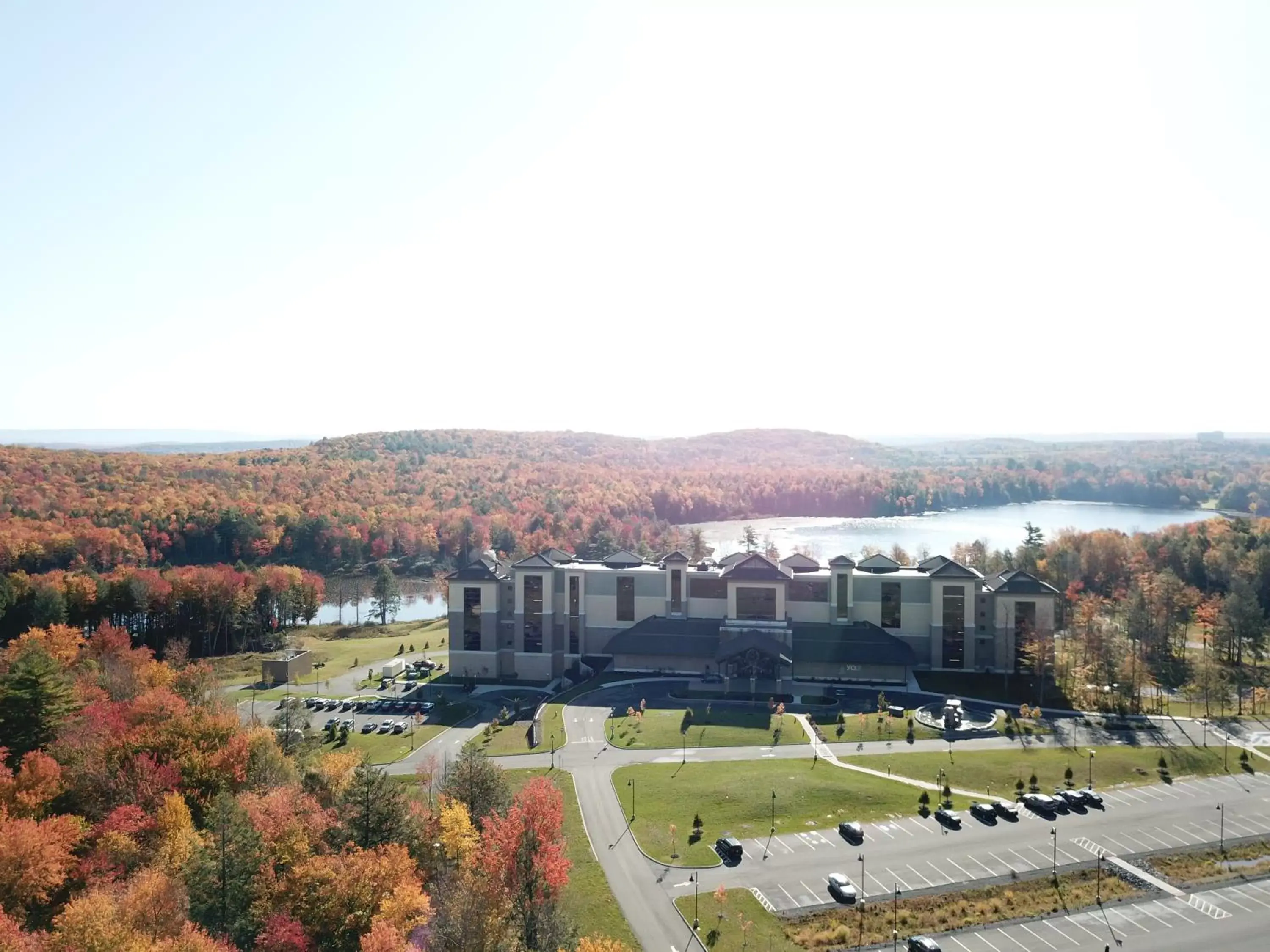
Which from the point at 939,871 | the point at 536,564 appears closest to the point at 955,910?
the point at 939,871

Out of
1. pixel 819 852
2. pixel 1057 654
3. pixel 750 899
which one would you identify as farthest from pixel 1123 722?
pixel 750 899

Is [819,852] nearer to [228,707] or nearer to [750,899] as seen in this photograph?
[750,899]

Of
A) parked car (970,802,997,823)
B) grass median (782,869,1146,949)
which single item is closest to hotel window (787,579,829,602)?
parked car (970,802,997,823)

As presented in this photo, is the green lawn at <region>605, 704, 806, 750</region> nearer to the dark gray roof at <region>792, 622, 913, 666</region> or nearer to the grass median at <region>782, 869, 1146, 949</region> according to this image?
the dark gray roof at <region>792, 622, 913, 666</region>

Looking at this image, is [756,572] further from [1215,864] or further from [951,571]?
[1215,864]

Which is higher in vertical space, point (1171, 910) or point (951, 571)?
point (951, 571)

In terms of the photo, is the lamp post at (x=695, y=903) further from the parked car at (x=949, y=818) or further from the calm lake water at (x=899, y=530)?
the calm lake water at (x=899, y=530)
